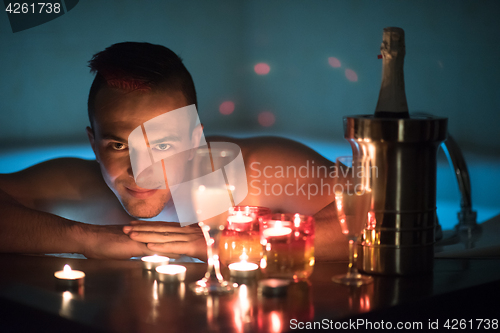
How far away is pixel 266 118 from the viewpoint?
Answer: 66.1 inches

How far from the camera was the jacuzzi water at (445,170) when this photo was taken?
1390 mm

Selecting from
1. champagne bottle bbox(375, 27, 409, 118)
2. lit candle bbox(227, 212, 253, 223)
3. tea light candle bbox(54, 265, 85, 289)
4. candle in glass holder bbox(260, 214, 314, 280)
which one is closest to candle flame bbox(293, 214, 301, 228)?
candle in glass holder bbox(260, 214, 314, 280)

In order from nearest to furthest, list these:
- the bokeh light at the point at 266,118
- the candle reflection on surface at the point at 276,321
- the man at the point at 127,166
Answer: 1. the candle reflection on surface at the point at 276,321
2. the man at the point at 127,166
3. the bokeh light at the point at 266,118

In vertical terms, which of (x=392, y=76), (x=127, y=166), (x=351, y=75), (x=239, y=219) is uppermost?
(x=351, y=75)

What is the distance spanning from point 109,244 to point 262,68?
782mm

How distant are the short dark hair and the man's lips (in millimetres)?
239

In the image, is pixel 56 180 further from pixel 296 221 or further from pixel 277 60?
pixel 296 221

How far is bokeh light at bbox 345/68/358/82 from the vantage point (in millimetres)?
1486

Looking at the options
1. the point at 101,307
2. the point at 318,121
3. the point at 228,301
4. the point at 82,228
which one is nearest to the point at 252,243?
the point at 228,301

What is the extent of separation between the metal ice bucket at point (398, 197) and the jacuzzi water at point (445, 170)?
590mm

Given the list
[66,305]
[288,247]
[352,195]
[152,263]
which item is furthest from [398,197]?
[66,305]

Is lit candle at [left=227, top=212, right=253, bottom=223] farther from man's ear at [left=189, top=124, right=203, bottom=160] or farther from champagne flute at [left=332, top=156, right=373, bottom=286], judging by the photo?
man's ear at [left=189, top=124, right=203, bottom=160]

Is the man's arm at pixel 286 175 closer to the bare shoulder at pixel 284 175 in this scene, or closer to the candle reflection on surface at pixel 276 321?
the bare shoulder at pixel 284 175

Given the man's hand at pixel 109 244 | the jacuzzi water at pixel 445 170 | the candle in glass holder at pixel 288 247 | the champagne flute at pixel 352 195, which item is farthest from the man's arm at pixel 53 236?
the champagne flute at pixel 352 195
